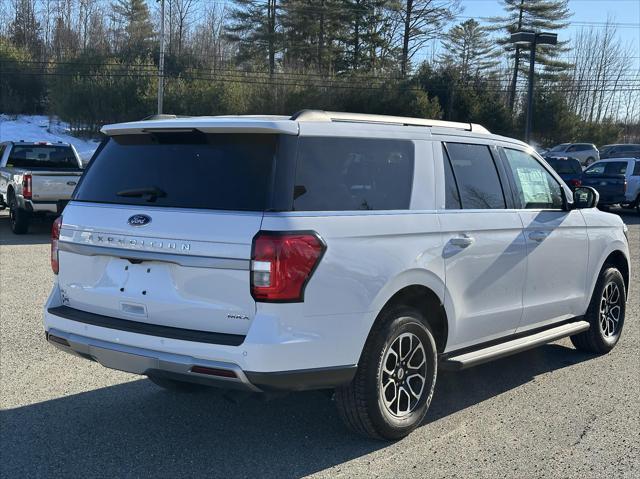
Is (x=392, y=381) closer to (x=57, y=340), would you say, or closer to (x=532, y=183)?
(x=57, y=340)

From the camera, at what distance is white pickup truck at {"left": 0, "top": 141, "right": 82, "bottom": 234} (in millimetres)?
13711

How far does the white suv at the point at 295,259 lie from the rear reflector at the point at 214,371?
10 millimetres

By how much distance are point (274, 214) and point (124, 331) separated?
1125 mm

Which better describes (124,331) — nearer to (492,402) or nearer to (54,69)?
(492,402)

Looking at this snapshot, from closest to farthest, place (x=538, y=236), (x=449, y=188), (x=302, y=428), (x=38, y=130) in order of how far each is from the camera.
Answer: (x=302, y=428) → (x=449, y=188) → (x=538, y=236) → (x=38, y=130)

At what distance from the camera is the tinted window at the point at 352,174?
12.3ft

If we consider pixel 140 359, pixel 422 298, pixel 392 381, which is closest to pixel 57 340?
pixel 140 359

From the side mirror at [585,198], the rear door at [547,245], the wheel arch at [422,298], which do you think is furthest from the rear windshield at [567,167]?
the wheel arch at [422,298]

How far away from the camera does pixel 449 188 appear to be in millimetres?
4582

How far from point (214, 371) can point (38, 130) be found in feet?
153

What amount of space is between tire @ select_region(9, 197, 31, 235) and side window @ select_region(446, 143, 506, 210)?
11528 mm

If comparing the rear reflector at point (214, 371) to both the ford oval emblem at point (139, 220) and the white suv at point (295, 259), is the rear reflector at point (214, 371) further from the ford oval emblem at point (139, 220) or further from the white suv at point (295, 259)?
the ford oval emblem at point (139, 220)

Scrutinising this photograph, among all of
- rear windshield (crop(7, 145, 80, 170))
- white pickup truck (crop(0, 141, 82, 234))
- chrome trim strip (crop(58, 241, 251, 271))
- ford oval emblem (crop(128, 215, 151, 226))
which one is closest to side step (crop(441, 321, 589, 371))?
chrome trim strip (crop(58, 241, 251, 271))

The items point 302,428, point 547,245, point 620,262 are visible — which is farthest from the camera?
point 620,262
